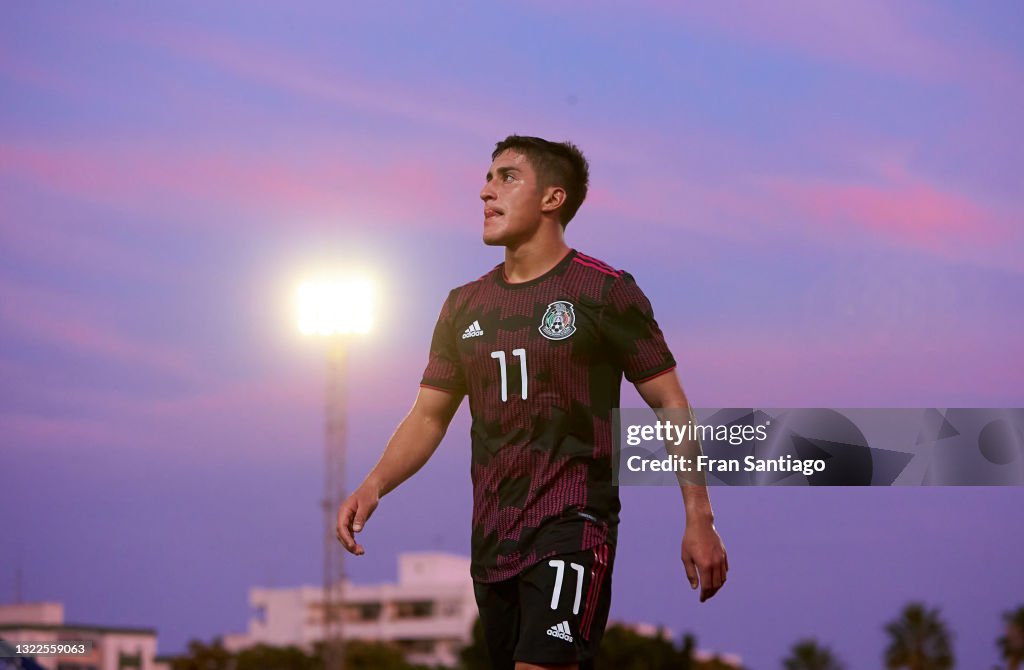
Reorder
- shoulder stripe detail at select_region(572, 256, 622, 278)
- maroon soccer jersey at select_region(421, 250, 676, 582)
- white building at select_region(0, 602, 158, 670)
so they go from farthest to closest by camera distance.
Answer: white building at select_region(0, 602, 158, 670), shoulder stripe detail at select_region(572, 256, 622, 278), maroon soccer jersey at select_region(421, 250, 676, 582)

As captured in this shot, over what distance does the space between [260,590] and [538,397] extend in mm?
123304

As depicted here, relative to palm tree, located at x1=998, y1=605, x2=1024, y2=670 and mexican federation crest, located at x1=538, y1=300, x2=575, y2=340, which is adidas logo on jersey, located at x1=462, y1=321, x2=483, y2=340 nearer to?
mexican federation crest, located at x1=538, y1=300, x2=575, y2=340

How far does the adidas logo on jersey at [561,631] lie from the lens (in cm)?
533

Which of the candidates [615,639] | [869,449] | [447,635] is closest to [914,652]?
[615,639]

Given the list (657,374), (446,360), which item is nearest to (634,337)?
(657,374)

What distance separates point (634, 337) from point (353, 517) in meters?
1.33

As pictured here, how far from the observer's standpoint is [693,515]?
213 inches

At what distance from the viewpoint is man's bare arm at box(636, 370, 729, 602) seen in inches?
208

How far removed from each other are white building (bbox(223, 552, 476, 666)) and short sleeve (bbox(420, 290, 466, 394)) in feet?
367

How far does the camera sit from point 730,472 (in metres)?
7.47

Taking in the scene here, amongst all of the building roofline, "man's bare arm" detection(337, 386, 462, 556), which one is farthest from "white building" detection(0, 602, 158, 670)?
"man's bare arm" detection(337, 386, 462, 556)

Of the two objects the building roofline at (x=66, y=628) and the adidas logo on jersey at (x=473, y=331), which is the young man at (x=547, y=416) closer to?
the adidas logo on jersey at (x=473, y=331)

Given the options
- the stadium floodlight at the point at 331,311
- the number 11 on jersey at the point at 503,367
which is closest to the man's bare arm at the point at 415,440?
the number 11 on jersey at the point at 503,367

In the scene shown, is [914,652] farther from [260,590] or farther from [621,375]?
[621,375]
